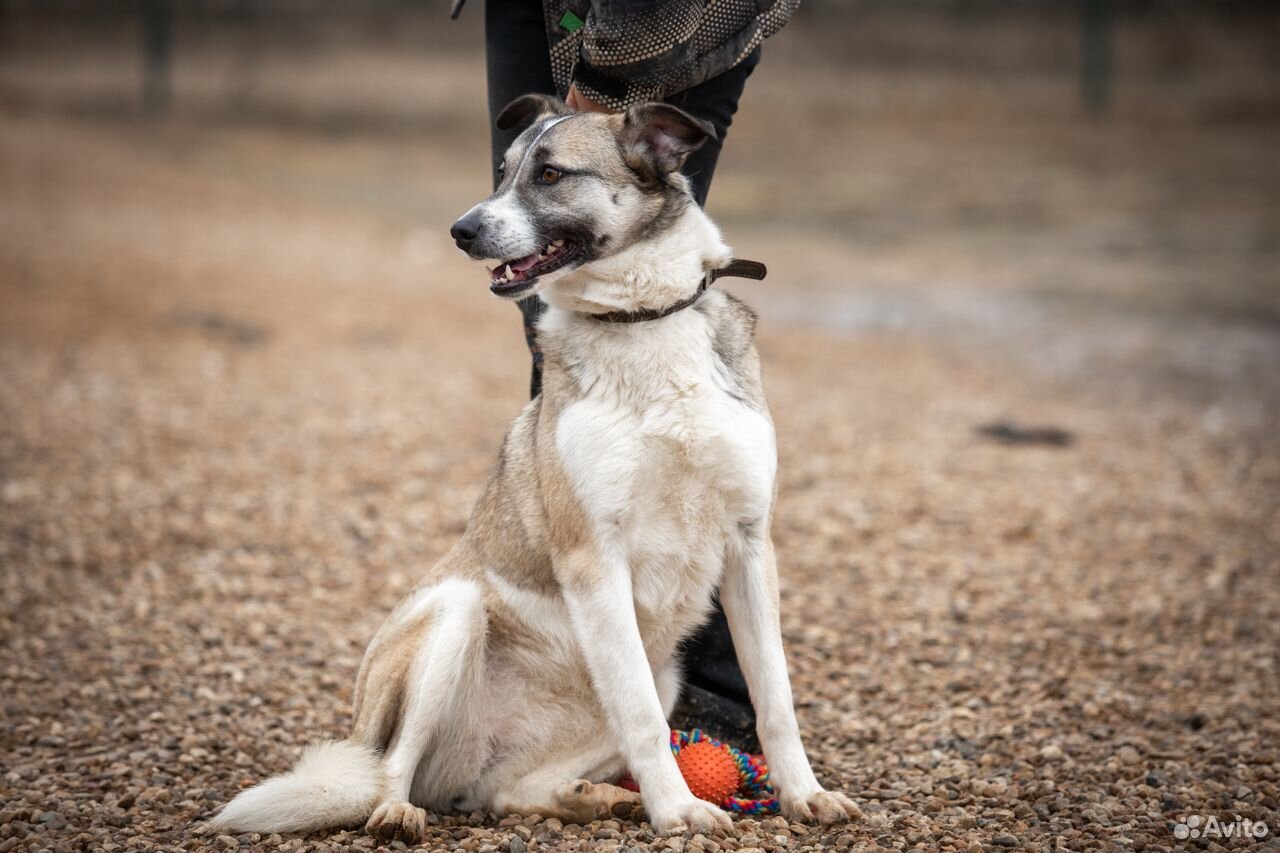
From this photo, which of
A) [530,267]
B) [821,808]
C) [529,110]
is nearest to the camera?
[821,808]

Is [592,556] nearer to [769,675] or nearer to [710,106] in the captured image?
[769,675]

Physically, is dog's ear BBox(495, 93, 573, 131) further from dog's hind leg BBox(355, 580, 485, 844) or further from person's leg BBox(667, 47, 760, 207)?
dog's hind leg BBox(355, 580, 485, 844)

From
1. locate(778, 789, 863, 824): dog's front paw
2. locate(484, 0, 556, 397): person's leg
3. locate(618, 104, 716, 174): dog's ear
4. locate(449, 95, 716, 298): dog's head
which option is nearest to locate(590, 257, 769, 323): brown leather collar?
locate(449, 95, 716, 298): dog's head

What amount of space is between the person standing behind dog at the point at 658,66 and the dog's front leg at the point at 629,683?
649mm

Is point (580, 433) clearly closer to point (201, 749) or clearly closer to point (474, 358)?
point (201, 749)

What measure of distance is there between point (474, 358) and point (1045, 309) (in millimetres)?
4987

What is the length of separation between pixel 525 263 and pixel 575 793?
135 centimetres

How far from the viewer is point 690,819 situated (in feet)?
9.53

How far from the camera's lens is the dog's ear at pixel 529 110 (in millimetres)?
3355

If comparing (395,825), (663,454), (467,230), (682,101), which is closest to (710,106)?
(682,101)

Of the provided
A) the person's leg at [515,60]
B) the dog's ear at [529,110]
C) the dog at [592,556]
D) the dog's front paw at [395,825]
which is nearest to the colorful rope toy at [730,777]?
the dog at [592,556]

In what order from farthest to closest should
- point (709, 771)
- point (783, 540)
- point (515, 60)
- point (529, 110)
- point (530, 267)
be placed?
point (783, 540) < point (515, 60) < point (529, 110) < point (709, 771) < point (530, 267)

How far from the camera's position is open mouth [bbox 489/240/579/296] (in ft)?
10.0

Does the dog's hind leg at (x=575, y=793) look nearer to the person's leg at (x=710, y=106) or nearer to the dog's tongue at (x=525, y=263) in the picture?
the dog's tongue at (x=525, y=263)
